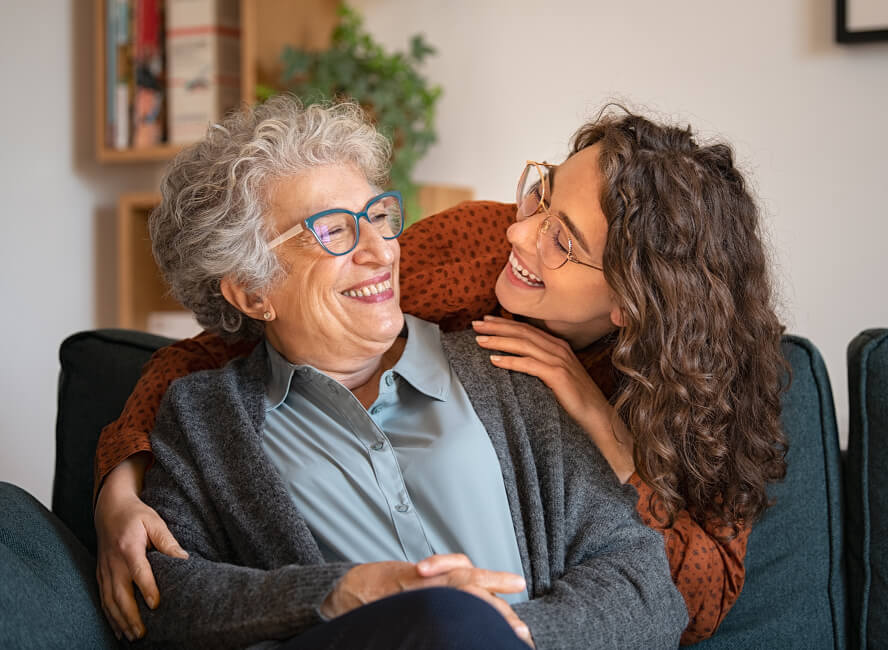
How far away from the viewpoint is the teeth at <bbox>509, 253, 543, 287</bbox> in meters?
1.60

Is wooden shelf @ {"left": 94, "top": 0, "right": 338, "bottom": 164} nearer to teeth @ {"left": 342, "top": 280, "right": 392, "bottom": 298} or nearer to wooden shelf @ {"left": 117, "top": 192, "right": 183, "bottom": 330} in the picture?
wooden shelf @ {"left": 117, "top": 192, "right": 183, "bottom": 330}

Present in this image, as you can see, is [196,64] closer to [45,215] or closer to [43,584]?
[45,215]

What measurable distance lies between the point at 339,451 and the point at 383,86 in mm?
1875

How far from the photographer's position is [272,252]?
1.57 meters

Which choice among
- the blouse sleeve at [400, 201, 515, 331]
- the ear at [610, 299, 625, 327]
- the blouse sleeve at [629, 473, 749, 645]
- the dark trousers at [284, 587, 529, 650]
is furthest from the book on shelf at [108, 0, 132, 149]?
the dark trousers at [284, 587, 529, 650]

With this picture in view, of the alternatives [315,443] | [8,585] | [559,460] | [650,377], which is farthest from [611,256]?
[8,585]

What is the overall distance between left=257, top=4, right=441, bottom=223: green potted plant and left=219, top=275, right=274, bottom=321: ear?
4.69 feet

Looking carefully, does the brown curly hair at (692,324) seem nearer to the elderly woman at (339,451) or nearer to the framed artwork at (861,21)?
the elderly woman at (339,451)

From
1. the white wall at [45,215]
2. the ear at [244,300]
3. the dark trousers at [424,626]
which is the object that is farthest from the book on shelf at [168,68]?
the dark trousers at [424,626]

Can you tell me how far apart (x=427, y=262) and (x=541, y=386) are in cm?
39

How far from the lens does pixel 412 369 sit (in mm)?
1562

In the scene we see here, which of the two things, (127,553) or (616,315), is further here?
(616,315)

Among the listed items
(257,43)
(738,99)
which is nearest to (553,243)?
(738,99)

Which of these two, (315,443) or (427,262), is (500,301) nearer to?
(427,262)
